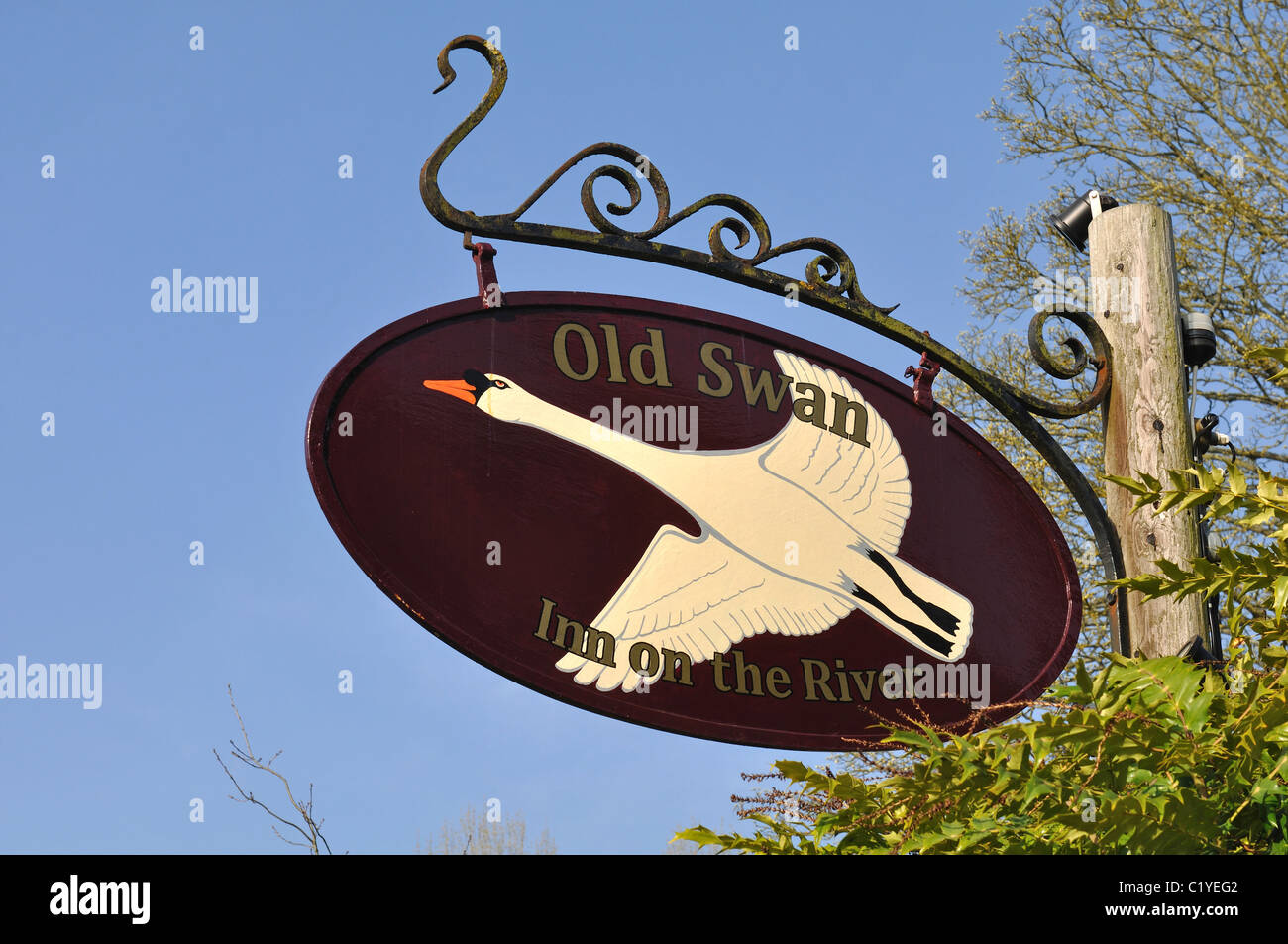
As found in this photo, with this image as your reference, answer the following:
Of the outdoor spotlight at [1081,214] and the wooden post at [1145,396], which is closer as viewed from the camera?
the wooden post at [1145,396]

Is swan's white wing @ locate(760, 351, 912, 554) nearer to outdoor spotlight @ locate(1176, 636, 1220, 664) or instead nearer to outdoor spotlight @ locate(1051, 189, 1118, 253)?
outdoor spotlight @ locate(1176, 636, 1220, 664)

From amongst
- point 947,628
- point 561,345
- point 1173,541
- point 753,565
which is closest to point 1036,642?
point 947,628

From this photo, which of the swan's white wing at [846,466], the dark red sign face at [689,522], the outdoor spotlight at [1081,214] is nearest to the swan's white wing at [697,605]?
the dark red sign face at [689,522]

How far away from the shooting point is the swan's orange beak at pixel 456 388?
3.13 meters

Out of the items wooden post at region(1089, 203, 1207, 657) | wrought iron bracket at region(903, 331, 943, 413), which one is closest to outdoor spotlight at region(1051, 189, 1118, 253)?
wooden post at region(1089, 203, 1207, 657)

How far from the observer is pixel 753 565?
10.9ft

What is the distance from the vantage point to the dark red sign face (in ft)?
9.84

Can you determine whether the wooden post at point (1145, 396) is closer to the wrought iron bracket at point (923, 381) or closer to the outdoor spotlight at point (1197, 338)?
the outdoor spotlight at point (1197, 338)

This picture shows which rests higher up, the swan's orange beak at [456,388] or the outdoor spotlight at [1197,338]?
the outdoor spotlight at [1197,338]

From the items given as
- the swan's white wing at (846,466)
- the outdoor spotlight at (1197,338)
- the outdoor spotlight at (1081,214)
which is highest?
the outdoor spotlight at (1081,214)

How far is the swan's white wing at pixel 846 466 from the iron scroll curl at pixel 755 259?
26cm
